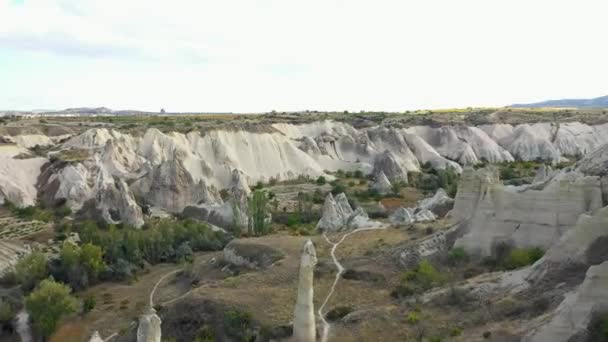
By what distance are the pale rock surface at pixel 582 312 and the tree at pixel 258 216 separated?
81.6 feet

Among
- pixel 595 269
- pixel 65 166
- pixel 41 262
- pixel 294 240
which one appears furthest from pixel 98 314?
pixel 65 166

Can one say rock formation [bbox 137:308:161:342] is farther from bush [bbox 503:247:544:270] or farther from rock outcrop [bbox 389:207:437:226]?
rock outcrop [bbox 389:207:437:226]

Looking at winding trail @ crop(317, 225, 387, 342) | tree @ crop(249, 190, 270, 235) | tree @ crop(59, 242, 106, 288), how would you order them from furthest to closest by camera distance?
tree @ crop(249, 190, 270, 235), tree @ crop(59, 242, 106, 288), winding trail @ crop(317, 225, 387, 342)

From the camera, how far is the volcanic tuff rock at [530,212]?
22.3m

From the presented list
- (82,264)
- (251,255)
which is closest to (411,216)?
(251,255)

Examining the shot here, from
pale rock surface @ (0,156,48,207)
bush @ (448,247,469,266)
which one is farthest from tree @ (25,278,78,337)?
pale rock surface @ (0,156,48,207)

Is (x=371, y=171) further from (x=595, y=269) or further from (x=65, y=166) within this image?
(x=595, y=269)

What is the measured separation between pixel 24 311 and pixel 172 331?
8.73m

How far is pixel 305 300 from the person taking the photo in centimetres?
1894

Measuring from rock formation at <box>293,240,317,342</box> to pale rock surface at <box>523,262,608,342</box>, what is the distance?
20.9ft

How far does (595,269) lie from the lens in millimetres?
15742

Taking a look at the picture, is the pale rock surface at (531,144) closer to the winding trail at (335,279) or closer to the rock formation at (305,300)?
the winding trail at (335,279)

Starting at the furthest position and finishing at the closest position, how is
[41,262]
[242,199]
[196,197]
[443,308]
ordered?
[196,197] < [242,199] < [41,262] < [443,308]

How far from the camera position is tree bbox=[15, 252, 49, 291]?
1203 inches
